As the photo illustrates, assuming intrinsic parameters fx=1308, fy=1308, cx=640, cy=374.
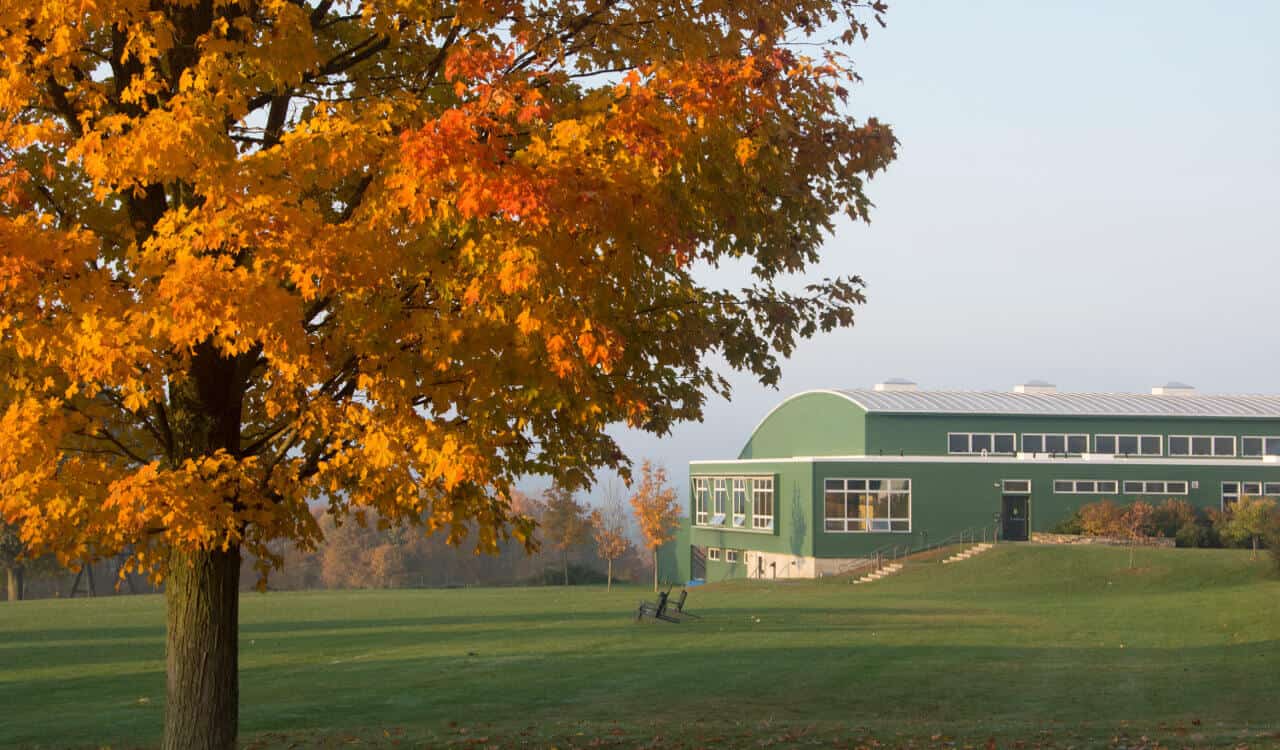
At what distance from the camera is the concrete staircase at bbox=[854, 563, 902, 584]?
49812 mm

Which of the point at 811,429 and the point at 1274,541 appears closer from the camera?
the point at 1274,541

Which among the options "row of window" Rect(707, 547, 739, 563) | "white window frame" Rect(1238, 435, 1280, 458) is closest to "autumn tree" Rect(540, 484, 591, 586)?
"row of window" Rect(707, 547, 739, 563)

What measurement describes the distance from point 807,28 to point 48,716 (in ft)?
46.8

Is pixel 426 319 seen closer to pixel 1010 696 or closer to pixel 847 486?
pixel 1010 696

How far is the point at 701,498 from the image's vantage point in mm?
68312

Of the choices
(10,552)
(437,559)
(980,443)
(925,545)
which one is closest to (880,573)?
(925,545)

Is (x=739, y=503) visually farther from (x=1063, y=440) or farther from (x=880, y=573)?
(x=1063, y=440)

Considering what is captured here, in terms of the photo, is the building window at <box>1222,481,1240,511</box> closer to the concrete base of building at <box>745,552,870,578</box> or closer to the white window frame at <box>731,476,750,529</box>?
the concrete base of building at <box>745,552,870,578</box>

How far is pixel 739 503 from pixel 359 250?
56.2 metres

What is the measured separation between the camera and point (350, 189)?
10.6 m

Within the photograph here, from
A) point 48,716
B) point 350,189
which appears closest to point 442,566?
point 48,716

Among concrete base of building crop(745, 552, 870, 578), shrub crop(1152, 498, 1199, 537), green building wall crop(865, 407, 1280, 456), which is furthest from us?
green building wall crop(865, 407, 1280, 456)

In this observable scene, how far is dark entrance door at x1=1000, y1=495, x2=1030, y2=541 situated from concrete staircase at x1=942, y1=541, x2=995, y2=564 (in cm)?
438

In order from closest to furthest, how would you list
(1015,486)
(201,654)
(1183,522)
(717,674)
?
(201,654) → (717,674) → (1183,522) → (1015,486)
